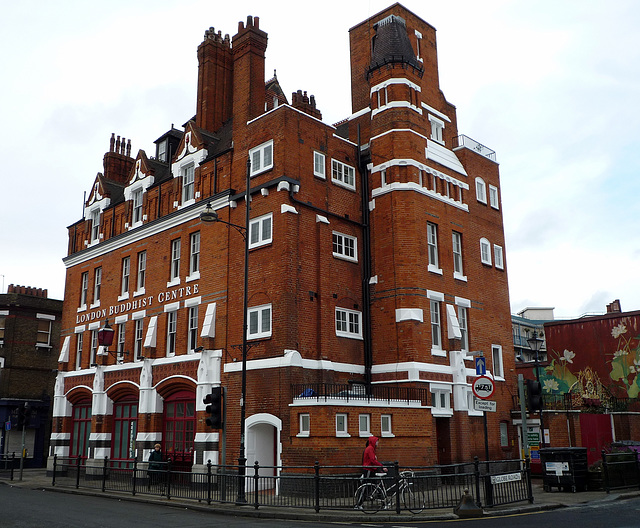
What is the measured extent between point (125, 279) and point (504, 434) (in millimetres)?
20641

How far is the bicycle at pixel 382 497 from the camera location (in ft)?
53.9

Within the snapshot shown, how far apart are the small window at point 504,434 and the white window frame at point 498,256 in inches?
310

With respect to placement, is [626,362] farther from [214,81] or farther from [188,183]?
[214,81]

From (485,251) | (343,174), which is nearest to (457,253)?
(485,251)

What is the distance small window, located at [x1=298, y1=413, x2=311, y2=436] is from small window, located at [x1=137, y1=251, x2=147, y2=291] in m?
14.0

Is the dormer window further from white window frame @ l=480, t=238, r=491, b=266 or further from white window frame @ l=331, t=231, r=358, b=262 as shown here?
white window frame @ l=480, t=238, r=491, b=266

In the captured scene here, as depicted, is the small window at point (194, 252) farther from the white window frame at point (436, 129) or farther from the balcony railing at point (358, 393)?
the white window frame at point (436, 129)

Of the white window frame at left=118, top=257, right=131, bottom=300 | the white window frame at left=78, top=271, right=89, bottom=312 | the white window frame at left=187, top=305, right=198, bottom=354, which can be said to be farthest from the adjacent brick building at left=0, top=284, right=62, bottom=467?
the white window frame at left=187, top=305, right=198, bottom=354

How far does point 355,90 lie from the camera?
109ft

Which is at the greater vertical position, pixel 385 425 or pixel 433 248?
pixel 433 248

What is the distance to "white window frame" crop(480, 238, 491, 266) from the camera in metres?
31.7

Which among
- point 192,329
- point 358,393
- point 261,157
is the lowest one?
point 358,393

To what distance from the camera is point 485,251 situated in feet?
105

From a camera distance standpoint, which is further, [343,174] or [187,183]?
[187,183]
